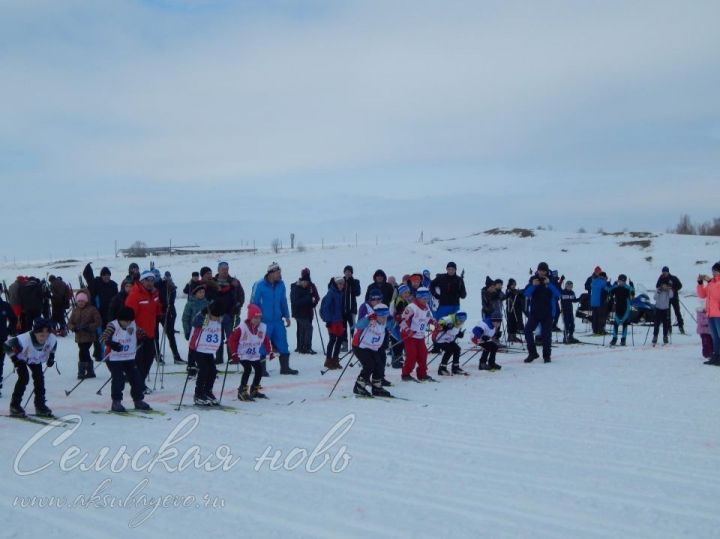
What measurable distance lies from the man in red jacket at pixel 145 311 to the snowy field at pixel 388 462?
56 cm

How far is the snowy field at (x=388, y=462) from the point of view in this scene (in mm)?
4855

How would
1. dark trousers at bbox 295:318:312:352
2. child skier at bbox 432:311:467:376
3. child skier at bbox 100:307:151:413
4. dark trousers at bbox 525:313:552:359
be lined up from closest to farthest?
child skier at bbox 100:307:151:413, child skier at bbox 432:311:467:376, dark trousers at bbox 525:313:552:359, dark trousers at bbox 295:318:312:352

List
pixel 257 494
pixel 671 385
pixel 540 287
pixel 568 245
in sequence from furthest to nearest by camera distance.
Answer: pixel 568 245
pixel 540 287
pixel 671 385
pixel 257 494

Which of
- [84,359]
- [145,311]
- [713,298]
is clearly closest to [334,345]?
[145,311]

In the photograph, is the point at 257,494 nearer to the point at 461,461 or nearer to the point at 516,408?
the point at 461,461

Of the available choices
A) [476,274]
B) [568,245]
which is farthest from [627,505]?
[568,245]

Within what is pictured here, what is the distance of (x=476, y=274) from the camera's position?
33.9m

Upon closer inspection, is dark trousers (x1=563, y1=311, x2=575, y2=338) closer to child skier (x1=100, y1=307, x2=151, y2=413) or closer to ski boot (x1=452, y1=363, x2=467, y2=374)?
ski boot (x1=452, y1=363, x2=467, y2=374)

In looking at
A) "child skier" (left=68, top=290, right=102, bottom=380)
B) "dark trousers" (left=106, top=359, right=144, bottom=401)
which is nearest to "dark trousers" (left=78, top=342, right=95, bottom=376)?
"child skier" (left=68, top=290, right=102, bottom=380)

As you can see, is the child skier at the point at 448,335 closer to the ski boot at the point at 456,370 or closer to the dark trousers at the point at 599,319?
the ski boot at the point at 456,370

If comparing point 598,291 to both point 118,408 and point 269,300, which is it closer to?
point 269,300

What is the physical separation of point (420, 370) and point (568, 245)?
3212 centimetres

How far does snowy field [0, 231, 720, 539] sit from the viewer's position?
4.86 meters

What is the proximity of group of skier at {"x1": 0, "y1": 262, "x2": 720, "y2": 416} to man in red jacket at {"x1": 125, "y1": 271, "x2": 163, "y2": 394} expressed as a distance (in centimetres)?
1
